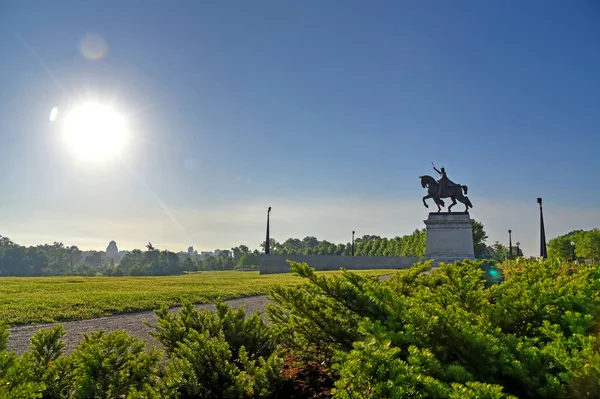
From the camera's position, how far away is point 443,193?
33625 millimetres

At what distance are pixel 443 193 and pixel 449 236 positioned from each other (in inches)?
154

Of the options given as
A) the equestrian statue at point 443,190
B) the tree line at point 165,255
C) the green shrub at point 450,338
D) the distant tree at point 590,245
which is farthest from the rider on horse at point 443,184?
the distant tree at point 590,245

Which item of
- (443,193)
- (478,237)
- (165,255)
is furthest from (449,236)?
(165,255)

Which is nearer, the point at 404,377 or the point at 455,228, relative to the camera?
the point at 404,377

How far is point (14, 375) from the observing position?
244cm

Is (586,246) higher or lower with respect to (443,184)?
lower

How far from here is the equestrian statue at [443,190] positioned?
110 feet

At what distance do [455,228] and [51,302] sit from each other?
101 ft

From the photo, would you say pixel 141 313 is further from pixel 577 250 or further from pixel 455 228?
pixel 577 250

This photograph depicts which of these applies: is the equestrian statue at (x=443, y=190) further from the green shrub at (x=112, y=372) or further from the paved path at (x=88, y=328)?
the green shrub at (x=112, y=372)

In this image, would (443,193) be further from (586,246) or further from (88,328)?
(586,246)

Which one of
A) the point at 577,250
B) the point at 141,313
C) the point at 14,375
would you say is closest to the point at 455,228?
the point at 141,313

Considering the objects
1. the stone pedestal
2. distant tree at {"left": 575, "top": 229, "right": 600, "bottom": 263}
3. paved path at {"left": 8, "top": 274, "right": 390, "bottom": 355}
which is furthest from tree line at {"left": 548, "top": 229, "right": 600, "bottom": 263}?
Answer: paved path at {"left": 8, "top": 274, "right": 390, "bottom": 355}

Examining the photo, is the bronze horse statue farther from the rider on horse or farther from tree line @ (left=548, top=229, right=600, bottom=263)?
tree line @ (left=548, top=229, right=600, bottom=263)
